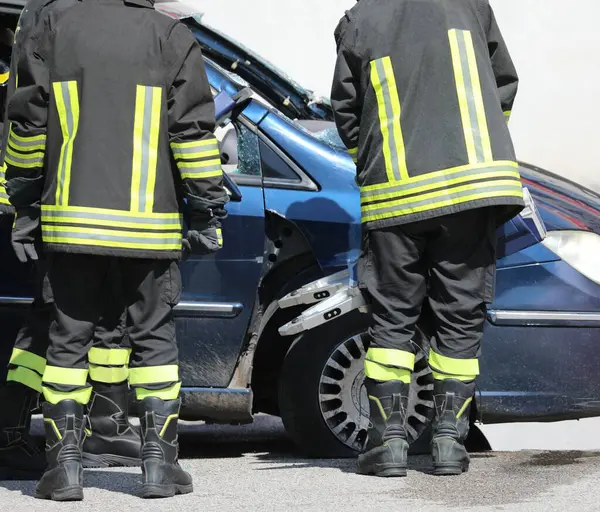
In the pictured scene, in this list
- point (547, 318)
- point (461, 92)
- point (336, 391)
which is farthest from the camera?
point (336, 391)

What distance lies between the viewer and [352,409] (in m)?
5.08

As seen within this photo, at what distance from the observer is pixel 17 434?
4.75 m

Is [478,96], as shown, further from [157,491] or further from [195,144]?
[157,491]

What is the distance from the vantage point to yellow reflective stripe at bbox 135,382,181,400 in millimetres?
4324

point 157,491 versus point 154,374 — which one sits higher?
point 154,374

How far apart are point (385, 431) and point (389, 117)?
110 cm

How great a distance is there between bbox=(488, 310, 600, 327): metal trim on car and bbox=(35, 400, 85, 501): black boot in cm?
161

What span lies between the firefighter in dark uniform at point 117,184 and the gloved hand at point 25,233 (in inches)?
4.5

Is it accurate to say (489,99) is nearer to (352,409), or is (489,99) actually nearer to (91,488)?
(352,409)

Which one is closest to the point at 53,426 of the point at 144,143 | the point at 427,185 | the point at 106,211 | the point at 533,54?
the point at 106,211

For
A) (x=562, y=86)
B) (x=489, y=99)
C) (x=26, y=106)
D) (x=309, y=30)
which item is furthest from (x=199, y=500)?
(x=562, y=86)

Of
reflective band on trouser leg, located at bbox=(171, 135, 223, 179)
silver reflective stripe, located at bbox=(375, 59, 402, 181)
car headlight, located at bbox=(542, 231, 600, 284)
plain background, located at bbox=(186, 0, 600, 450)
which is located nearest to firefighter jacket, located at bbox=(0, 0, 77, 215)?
reflective band on trouser leg, located at bbox=(171, 135, 223, 179)

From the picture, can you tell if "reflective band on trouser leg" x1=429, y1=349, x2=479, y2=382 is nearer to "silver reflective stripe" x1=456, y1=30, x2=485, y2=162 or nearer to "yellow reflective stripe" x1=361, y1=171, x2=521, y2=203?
"yellow reflective stripe" x1=361, y1=171, x2=521, y2=203

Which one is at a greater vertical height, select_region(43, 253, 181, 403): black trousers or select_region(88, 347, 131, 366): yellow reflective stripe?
select_region(43, 253, 181, 403): black trousers
